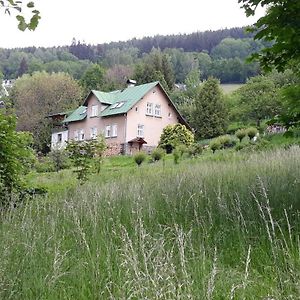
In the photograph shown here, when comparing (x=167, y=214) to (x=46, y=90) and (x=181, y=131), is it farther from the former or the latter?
(x=46, y=90)

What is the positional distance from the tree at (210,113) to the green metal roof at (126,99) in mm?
5179

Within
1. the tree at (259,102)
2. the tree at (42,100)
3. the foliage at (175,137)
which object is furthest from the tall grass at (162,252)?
the tree at (42,100)

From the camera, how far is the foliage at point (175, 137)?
35.6 m

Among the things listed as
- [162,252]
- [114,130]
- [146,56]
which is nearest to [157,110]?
[114,130]

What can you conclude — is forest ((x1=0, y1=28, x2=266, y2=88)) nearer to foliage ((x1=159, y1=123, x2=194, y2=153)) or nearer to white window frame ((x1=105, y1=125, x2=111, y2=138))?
white window frame ((x1=105, y1=125, x2=111, y2=138))

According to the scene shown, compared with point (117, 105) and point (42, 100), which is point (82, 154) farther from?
point (42, 100)

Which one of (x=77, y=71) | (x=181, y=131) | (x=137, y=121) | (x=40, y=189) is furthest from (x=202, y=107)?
(x=77, y=71)

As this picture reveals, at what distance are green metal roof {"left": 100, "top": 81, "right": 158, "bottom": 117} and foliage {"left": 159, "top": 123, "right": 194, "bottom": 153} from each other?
7016 mm

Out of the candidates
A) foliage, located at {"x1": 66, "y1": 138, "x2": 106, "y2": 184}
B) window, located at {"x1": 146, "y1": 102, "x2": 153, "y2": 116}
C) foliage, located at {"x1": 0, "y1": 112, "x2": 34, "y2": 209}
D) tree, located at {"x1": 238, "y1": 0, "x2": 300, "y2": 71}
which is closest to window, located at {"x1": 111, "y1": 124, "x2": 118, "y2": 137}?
window, located at {"x1": 146, "y1": 102, "x2": 153, "y2": 116}

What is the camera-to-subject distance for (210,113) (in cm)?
4528

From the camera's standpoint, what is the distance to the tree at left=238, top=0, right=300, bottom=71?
5689 millimetres

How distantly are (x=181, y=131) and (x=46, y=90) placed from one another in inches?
1186

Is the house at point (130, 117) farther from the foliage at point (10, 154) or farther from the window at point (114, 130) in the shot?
A: the foliage at point (10, 154)

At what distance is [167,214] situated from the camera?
6398 millimetres
